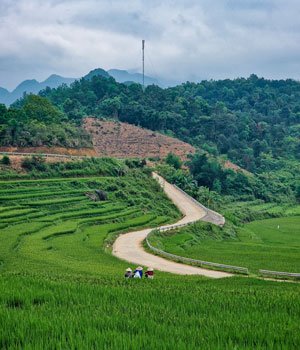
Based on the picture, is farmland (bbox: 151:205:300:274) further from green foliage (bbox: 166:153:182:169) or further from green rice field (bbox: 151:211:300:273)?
green foliage (bbox: 166:153:182:169)

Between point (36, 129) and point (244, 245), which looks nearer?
point (244, 245)

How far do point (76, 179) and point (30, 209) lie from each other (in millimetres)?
12145

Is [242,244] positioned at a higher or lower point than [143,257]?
lower

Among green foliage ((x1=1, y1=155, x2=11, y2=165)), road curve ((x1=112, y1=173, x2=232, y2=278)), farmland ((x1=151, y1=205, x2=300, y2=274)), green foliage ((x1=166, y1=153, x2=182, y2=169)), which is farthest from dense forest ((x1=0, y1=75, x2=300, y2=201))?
road curve ((x1=112, y1=173, x2=232, y2=278))

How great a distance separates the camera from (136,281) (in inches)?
528

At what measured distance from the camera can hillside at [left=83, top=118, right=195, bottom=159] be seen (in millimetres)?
79375

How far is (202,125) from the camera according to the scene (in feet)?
320

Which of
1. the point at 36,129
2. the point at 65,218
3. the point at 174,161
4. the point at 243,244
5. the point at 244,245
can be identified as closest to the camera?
the point at 244,245

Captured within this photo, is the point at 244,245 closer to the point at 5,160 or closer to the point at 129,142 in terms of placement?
the point at 5,160

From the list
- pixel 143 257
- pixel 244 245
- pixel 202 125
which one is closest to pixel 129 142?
pixel 202 125

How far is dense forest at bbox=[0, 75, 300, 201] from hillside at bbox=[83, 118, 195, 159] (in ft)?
12.2

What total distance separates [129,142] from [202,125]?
20.4 metres

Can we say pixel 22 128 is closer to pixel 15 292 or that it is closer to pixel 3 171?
pixel 3 171

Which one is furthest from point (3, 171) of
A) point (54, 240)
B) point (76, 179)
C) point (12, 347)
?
point (12, 347)
